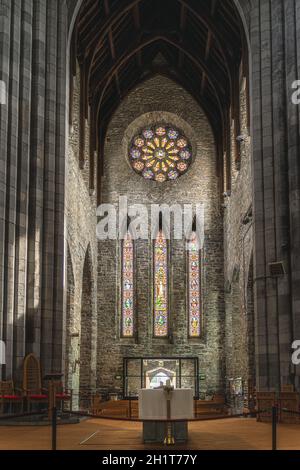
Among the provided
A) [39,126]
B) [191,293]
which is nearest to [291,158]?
[39,126]

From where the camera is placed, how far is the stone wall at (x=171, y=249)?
A: 29906 millimetres

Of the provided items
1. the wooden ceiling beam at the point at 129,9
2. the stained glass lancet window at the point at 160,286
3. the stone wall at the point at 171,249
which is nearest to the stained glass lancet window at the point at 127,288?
the stone wall at the point at 171,249

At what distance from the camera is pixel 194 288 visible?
1213 inches

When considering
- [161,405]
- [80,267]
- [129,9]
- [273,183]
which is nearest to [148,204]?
[80,267]

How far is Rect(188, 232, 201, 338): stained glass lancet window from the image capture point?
3042cm

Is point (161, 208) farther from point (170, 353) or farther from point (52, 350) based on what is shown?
point (52, 350)

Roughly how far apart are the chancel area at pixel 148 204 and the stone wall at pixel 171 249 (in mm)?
62

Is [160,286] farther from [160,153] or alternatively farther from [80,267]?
[80,267]

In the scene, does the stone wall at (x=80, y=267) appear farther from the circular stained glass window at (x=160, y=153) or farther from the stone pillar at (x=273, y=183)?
the stone pillar at (x=273, y=183)

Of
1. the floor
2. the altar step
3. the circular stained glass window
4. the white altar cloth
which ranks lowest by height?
the altar step

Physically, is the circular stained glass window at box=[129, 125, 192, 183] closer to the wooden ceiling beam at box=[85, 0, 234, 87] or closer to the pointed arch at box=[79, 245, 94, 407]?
the pointed arch at box=[79, 245, 94, 407]

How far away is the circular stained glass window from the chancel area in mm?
63

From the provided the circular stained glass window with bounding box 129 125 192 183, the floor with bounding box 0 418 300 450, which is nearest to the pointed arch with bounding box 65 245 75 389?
the floor with bounding box 0 418 300 450

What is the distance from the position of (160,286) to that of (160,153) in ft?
19.8
